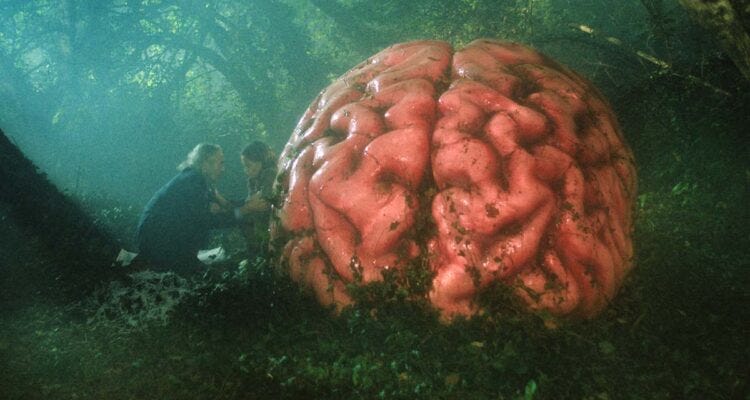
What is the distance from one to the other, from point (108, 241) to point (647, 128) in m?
5.40

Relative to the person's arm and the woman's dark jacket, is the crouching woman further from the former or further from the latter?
the person's arm

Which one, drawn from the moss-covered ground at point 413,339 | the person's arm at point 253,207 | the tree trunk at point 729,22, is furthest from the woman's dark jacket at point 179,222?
the tree trunk at point 729,22

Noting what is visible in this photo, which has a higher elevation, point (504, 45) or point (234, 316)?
point (504, 45)

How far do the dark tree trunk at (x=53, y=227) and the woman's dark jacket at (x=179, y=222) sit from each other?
0.93 m

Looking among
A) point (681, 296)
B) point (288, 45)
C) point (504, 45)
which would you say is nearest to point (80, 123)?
point (288, 45)

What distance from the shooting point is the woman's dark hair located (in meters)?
6.11

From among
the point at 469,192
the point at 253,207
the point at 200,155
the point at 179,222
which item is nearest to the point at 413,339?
the point at 469,192

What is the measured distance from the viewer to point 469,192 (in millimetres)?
2955

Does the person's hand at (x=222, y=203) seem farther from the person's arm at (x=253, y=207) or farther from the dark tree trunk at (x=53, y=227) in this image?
the dark tree trunk at (x=53, y=227)

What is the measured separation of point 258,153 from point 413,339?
4.08 m

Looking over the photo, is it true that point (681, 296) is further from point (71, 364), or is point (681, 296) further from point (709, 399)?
point (71, 364)

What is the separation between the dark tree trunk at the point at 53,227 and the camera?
3762 millimetres

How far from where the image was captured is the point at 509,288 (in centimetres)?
285

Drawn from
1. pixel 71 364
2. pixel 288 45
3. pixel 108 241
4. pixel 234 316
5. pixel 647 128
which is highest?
pixel 288 45
